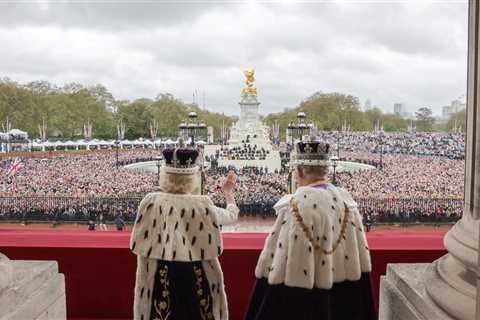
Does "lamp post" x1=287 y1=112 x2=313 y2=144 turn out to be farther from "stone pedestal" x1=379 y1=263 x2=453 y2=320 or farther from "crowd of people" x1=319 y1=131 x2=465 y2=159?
"crowd of people" x1=319 y1=131 x2=465 y2=159

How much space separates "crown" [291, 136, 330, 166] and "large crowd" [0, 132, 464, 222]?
24.4 ft

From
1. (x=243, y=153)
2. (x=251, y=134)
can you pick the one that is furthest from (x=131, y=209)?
(x=251, y=134)

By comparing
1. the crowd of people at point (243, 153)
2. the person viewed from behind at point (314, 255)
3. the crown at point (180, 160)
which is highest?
the crown at point (180, 160)

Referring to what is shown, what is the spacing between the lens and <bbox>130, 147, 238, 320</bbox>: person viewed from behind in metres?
2.27

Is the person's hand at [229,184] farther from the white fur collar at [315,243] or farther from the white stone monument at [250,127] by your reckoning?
the white stone monument at [250,127]

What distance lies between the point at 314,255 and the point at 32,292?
1.36 m

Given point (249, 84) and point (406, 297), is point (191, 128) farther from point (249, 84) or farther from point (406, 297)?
point (249, 84)

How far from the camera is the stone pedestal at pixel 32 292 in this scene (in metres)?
1.96

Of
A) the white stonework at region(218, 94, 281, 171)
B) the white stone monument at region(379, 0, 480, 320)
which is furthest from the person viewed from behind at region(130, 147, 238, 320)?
the white stonework at region(218, 94, 281, 171)

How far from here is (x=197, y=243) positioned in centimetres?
230

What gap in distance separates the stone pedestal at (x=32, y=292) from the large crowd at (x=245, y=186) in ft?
25.3

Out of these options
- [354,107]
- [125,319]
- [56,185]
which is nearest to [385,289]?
[125,319]

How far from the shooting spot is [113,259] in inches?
126

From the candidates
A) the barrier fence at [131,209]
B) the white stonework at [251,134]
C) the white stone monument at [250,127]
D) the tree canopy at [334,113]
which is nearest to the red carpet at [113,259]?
the barrier fence at [131,209]
